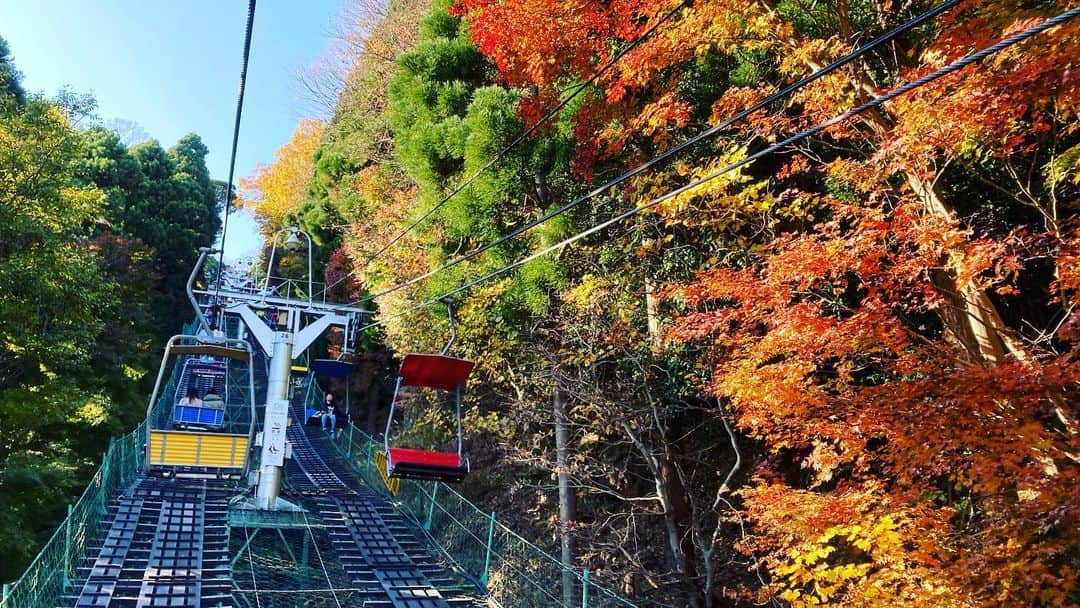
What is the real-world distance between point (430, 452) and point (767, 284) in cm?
517

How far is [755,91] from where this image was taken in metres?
9.39

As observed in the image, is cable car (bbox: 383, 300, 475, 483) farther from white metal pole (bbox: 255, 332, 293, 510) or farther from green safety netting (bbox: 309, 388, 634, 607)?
white metal pole (bbox: 255, 332, 293, 510)

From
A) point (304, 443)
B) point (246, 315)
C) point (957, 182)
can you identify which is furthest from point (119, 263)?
point (957, 182)

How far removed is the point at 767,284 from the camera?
813 centimetres

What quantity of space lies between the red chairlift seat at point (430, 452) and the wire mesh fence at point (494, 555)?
0.93 meters

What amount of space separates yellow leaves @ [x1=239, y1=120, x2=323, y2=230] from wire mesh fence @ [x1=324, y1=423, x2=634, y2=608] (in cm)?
2885

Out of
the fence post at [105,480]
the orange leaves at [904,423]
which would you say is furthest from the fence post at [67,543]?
the orange leaves at [904,423]

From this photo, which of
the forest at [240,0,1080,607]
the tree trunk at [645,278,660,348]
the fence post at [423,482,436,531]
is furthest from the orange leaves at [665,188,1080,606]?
the fence post at [423,482,436,531]

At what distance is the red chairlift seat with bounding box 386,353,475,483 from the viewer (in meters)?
9.63

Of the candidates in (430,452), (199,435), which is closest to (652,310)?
(430,452)

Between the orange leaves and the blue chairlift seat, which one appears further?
the blue chairlift seat

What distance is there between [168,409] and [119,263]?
17.1ft

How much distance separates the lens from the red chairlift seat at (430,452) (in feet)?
31.6

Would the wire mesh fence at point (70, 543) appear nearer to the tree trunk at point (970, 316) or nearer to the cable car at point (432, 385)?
the cable car at point (432, 385)
